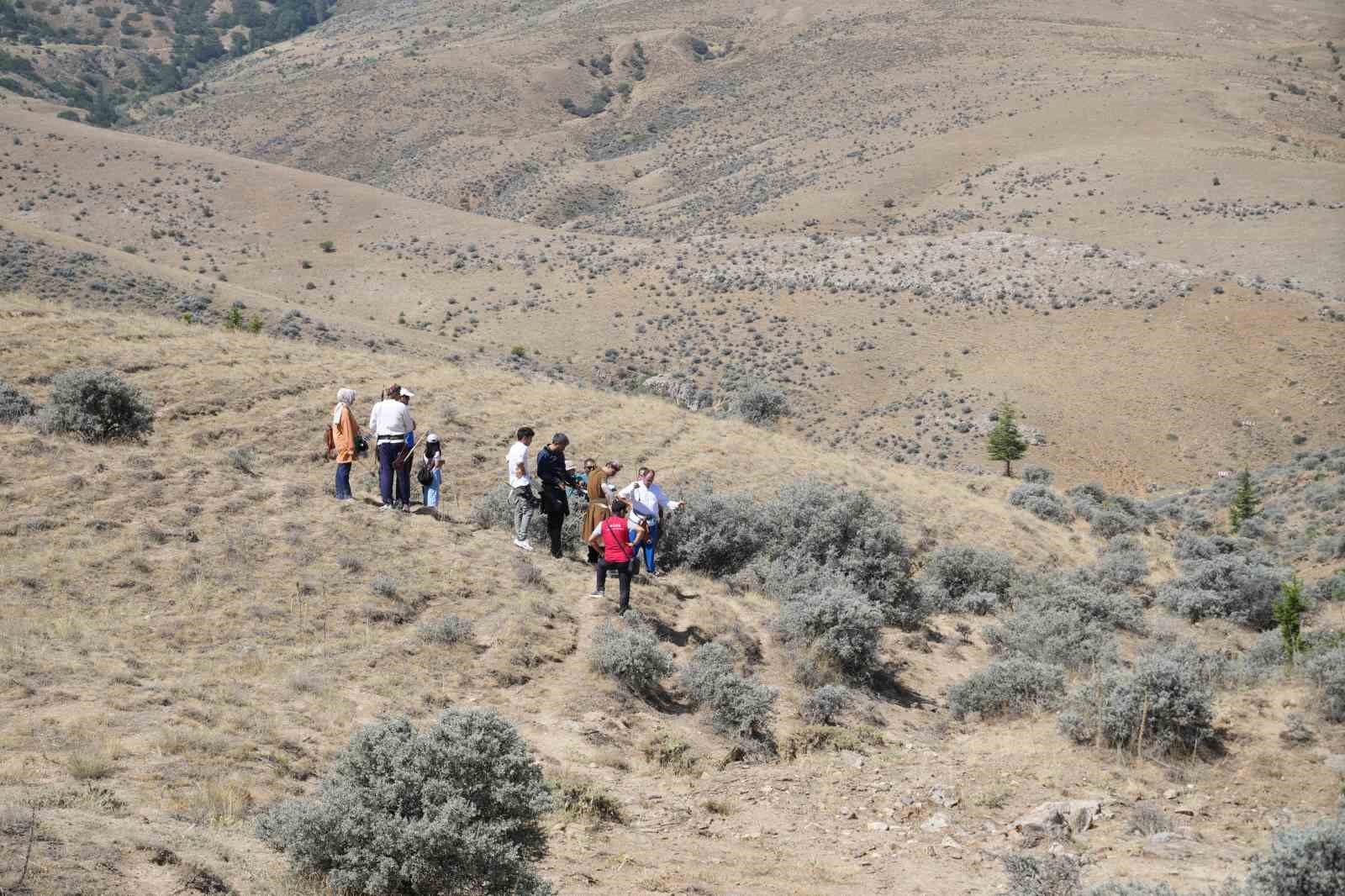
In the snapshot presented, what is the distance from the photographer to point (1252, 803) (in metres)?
7.59

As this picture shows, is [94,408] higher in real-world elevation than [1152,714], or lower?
higher

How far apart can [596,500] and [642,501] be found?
2.15 ft

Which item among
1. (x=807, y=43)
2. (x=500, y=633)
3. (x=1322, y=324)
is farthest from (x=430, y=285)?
(x=807, y=43)

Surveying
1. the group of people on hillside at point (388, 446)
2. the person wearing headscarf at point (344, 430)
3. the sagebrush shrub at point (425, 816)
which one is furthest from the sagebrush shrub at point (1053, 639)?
the person wearing headscarf at point (344, 430)

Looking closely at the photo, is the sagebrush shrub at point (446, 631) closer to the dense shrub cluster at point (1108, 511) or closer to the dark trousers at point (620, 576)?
the dark trousers at point (620, 576)

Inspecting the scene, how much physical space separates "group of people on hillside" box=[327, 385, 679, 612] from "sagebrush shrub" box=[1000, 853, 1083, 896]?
5.57 meters

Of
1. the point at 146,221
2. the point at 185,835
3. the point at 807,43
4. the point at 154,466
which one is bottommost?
the point at 185,835

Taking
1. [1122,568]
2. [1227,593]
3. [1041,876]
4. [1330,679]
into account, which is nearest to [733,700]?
[1041,876]

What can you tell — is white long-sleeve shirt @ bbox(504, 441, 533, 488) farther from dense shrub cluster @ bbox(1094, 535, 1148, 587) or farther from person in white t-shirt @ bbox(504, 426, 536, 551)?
dense shrub cluster @ bbox(1094, 535, 1148, 587)

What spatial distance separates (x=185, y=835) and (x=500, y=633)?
4.69 metres

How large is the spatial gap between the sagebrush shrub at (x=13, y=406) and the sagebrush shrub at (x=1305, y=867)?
46.8 ft

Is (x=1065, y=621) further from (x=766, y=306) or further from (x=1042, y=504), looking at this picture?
(x=766, y=306)

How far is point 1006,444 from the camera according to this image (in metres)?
35.9

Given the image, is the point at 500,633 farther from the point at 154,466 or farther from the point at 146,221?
the point at 146,221
